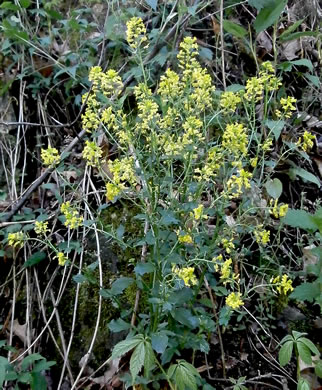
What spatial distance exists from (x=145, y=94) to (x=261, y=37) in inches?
59.1

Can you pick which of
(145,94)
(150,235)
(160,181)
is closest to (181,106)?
(145,94)

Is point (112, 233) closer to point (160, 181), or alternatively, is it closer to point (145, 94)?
point (160, 181)

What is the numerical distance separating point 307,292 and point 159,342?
23.5 inches

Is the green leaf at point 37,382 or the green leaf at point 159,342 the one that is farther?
the green leaf at point 37,382

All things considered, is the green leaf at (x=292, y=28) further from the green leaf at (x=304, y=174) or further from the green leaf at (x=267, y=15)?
the green leaf at (x=304, y=174)

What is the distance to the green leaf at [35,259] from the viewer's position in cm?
213

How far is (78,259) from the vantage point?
85.4 inches

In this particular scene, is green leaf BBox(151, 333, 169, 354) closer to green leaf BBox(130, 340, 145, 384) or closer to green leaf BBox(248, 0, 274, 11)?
Answer: green leaf BBox(130, 340, 145, 384)

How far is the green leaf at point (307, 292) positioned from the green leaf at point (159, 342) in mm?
514

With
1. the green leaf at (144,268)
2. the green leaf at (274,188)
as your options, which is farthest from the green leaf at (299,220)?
the green leaf at (144,268)

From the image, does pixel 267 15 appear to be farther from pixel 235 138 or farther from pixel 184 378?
pixel 184 378

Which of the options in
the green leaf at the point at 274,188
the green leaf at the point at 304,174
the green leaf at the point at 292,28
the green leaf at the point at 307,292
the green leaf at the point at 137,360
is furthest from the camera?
the green leaf at the point at 292,28

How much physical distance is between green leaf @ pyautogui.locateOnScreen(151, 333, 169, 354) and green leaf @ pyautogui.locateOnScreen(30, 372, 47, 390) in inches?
22.6

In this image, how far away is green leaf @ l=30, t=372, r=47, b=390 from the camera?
175cm
